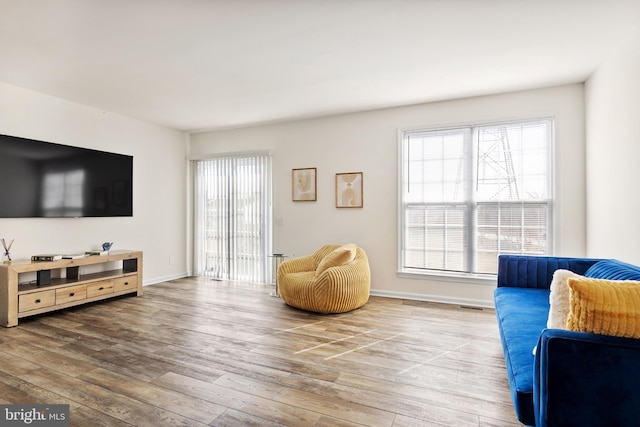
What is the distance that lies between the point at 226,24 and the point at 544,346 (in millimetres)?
2777

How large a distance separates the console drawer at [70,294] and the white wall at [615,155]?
18.0 feet

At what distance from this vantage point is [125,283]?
4.37m

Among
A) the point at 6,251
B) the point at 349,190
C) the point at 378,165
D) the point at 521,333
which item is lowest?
the point at 521,333

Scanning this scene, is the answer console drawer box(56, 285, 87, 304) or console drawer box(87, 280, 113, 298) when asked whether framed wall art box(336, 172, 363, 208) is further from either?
console drawer box(56, 285, 87, 304)

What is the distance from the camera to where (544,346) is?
127cm

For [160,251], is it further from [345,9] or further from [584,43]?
[584,43]

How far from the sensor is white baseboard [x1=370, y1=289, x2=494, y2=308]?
13.2 feet

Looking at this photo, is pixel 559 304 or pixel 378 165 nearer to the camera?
pixel 559 304

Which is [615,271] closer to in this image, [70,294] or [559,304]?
[559,304]

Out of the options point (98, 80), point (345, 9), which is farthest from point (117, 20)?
point (345, 9)

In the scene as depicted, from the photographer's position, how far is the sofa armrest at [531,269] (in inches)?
114

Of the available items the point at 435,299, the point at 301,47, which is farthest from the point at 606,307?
the point at 435,299

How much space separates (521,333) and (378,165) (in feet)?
9.95

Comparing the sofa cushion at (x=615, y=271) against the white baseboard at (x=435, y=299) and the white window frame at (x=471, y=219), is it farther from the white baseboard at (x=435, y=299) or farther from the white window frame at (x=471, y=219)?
the white baseboard at (x=435, y=299)
